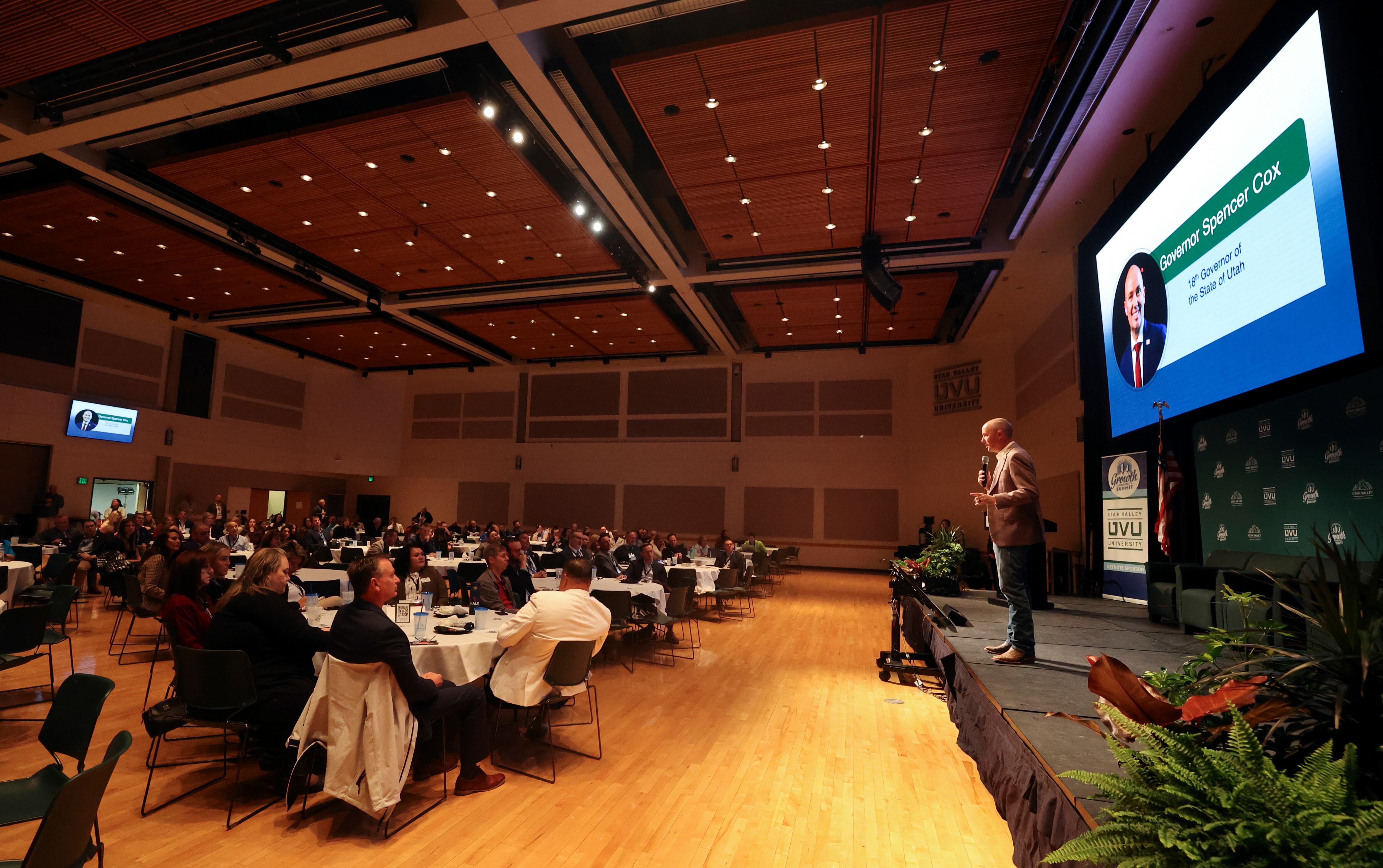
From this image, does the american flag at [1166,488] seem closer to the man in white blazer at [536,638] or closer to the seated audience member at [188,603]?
the man in white blazer at [536,638]

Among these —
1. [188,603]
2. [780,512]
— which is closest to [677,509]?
[780,512]

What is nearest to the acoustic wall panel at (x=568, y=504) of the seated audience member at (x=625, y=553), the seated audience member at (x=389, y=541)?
the seated audience member at (x=625, y=553)

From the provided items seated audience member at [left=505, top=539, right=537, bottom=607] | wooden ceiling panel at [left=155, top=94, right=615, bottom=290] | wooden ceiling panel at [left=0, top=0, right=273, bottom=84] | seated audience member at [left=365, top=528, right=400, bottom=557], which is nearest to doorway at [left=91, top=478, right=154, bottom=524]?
wooden ceiling panel at [left=155, top=94, right=615, bottom=290]

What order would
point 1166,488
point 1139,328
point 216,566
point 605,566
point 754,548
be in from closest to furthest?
1. point 216,566
2. point 1166,488
3. point 1139,328
4. point 605,566
5. point 754,548

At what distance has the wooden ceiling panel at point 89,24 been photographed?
5797 mm

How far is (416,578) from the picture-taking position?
4766 millimetres

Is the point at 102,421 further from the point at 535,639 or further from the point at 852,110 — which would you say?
the point at 852,110

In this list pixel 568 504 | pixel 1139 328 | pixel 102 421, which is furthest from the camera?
pixel 568 504

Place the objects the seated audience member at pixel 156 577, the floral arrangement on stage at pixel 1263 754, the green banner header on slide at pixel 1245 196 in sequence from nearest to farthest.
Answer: the floral arrangement on stage at pixel 1263 754 → the green banner header on slide at pixel 1245 196 → the seated audience member at pixel 156 577

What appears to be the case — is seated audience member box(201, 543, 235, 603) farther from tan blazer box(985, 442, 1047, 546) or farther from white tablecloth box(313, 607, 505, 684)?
tan blazer box(985, 442, 1047, 546)

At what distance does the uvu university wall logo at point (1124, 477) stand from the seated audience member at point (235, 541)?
38.7 ft

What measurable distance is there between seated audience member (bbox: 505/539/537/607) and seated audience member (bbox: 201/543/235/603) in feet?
7.07

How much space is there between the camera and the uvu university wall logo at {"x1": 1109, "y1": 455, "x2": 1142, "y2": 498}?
24.3 feet

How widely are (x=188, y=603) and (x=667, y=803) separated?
2984mm
